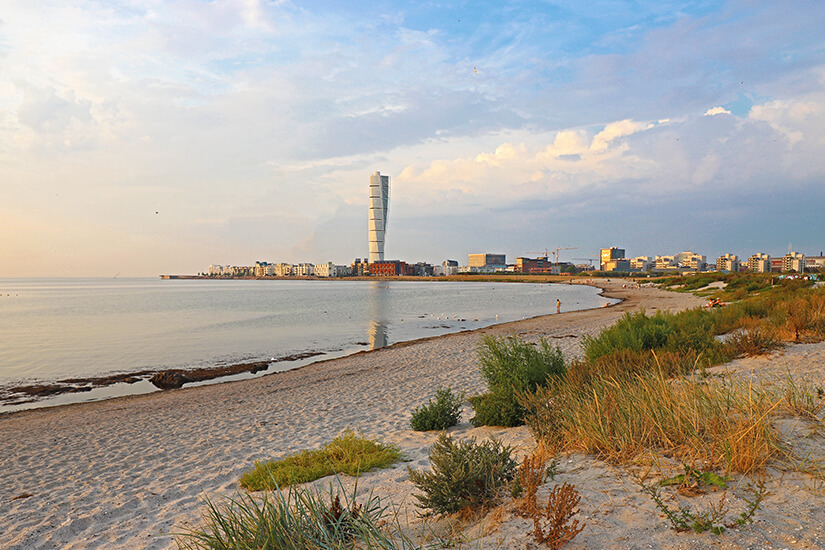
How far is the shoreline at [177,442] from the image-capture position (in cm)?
521

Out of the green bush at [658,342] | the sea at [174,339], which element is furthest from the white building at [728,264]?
the green bush at [658,342]

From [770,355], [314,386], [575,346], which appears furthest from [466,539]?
[575,346]

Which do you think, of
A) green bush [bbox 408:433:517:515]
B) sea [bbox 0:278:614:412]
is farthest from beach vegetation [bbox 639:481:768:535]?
sea [bbox 0:278:614:412]

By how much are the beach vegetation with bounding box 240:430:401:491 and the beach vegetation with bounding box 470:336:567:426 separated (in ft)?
5.35

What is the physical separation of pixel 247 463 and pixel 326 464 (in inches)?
75.1

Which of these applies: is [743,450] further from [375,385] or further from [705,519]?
[375,385]

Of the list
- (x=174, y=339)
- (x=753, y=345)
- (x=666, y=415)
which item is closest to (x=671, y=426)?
(x=666, y=415)

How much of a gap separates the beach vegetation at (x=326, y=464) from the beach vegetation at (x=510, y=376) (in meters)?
1.63

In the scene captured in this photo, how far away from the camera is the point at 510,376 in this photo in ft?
23.3

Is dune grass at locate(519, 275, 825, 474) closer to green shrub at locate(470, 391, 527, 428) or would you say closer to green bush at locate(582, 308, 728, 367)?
green shrub at locate(470, 391, 527, 428)

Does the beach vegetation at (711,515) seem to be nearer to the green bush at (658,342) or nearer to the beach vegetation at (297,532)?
the beach vegetation at (297,532)

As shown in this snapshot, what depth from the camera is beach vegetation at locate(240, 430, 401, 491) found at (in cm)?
548

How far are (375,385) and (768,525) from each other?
447 inches

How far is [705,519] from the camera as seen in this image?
2.79 meters
